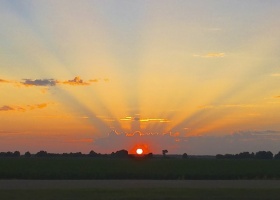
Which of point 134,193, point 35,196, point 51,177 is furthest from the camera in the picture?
point 51,177

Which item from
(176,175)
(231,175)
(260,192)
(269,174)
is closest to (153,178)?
(176,175)

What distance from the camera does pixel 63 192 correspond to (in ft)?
90.8

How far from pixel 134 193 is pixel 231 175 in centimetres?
2335

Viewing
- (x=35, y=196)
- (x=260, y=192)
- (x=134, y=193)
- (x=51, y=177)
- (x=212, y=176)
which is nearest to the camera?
(x=35, y=196)

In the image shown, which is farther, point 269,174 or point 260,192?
point 269,174

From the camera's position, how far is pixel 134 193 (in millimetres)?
26953

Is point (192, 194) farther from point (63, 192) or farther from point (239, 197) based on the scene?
point (63, 192)

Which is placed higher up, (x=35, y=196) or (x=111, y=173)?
(x=111, y=173)

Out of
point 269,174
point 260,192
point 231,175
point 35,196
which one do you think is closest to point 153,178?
point 231,175

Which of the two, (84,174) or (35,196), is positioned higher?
(84,174)

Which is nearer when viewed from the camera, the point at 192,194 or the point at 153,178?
the point at 192,194

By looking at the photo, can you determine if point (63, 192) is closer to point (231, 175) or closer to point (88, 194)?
point (88, 194)

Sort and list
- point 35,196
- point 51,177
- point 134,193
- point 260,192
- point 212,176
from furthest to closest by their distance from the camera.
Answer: point 212,176 → point 51,177 → point 260,192 → point 134,193 → point 35,196

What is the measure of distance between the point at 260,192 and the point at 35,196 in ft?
37.3
